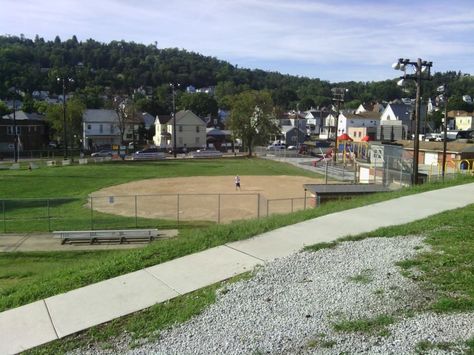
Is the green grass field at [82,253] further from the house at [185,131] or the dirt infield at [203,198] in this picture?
the house at [185,131]

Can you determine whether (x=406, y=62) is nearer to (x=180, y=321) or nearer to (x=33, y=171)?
(x=180, y=321)

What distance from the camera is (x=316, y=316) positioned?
6590mm

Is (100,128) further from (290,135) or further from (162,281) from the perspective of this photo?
(162,281)

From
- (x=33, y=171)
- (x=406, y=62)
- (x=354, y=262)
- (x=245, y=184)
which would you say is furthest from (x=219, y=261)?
(x=33, y=171)

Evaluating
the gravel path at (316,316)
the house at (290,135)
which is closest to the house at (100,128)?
the house at (290,135)

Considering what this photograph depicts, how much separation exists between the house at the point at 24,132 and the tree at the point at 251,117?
→ 3781 centimetres

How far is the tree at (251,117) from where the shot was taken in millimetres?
83812

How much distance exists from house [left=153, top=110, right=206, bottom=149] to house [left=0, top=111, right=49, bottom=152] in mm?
24626

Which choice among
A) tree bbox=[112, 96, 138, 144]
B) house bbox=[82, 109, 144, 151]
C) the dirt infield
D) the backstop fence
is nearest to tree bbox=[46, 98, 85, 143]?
tree bbox=[112, 96, 138, 144]

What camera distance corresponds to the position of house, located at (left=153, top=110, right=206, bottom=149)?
331 ft

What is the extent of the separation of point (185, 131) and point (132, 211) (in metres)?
71.7

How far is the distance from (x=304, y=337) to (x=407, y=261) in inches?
129

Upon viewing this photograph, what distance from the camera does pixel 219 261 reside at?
30.8 feet

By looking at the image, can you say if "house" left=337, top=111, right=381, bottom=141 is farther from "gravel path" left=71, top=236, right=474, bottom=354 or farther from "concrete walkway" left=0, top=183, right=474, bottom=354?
"gravel path" left=71, top=236, right=474, bottom=354
